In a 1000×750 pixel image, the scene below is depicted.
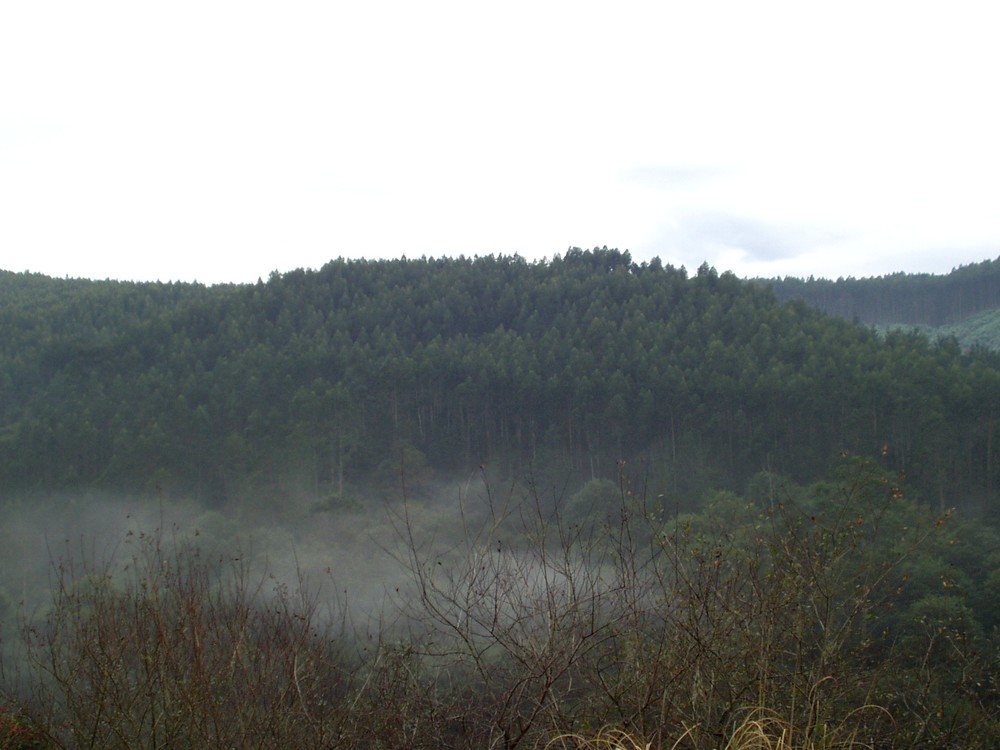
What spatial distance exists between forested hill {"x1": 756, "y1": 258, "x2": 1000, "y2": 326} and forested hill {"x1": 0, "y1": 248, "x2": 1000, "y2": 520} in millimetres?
43075

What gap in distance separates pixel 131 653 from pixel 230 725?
143 centimetres

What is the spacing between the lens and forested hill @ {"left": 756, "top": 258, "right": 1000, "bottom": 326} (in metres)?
107

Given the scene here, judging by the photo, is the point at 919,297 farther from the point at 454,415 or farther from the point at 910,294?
the point at 454,415

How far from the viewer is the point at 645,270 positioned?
8119 centimetres

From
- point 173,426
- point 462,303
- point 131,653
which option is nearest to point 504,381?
point 462,303

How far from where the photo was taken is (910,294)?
113562 millimetres

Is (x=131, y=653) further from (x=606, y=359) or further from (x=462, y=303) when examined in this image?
(x=462, y=303)

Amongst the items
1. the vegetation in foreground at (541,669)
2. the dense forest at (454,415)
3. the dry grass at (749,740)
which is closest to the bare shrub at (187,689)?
the vegetation in foreground at (541,669)

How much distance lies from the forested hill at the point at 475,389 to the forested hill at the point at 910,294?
43.1 m

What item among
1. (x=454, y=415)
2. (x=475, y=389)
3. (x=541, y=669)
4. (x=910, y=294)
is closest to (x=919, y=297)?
(x=910, y=294)

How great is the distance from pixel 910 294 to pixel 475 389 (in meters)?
75.3

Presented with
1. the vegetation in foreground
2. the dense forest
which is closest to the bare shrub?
the vegetation in foreground

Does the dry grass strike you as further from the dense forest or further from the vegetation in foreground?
the dense forest

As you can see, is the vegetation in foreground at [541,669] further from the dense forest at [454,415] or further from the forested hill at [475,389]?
the forested hill at [475,389]
